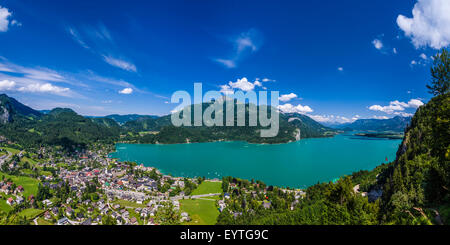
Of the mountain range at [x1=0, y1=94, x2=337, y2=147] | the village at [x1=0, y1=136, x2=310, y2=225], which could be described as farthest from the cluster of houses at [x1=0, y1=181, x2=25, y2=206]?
the mountain range at [x1=0, y1=94, x2=337, y2=147]

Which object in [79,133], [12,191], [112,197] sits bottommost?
[112,197]

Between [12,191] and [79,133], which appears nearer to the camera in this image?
[12,191]

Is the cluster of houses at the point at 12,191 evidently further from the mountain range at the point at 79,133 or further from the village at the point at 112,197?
the mountain range at the point at 79,133

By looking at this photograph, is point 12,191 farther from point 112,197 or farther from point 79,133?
point 79,133

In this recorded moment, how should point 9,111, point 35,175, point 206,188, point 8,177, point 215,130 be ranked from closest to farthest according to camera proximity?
1. point 206,188
2. point 8,177
3. point 35,175
4. point 9,111
5. point 215,130

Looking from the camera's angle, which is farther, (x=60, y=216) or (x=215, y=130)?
(x=215, y=130)

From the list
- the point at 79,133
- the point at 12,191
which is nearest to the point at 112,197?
the point at 12,191

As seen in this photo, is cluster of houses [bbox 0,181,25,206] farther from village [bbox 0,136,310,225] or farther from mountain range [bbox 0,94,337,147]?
mountain range [bbox 0,94,337,147]

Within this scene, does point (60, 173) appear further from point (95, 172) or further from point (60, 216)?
point (60, 216)

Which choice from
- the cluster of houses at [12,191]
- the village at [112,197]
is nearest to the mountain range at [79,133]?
the village at [112,197]

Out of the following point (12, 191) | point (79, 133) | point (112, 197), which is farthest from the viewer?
point (79, 133)
